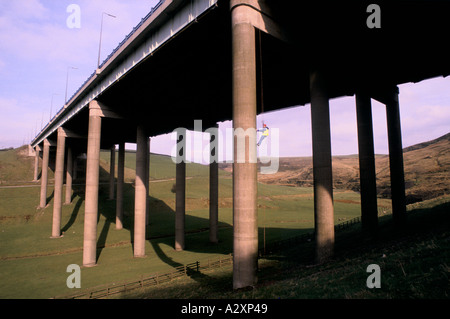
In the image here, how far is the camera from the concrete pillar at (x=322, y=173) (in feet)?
66.7

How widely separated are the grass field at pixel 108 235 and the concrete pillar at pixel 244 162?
1366 centimetres

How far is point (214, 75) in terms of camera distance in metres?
26.8

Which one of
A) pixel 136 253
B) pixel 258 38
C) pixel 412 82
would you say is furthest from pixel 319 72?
pixel 136 253

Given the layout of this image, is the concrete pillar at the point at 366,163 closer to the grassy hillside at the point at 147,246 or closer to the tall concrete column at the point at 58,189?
the grassy hillside at the point at 147,246

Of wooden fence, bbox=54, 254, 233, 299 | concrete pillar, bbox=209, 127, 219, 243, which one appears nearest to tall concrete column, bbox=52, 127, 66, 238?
concrete pillar, bbox=209, 127, 219, 243

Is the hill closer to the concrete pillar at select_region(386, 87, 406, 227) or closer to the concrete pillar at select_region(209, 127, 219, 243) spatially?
the concrete pillar at select_region(386, 87, 406, 227)

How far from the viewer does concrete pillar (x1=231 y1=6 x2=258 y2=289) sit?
46.6ft

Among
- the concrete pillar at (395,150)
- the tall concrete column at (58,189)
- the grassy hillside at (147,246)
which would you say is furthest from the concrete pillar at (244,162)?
the tall concrete column at (58,189)

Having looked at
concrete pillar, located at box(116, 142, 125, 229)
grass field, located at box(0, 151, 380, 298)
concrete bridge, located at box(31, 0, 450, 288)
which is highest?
concrete bridge, located at box(31, 0, 450, 288)

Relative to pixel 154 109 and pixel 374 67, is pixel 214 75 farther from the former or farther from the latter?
pixel 374 67

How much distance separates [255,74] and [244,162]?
5.95 meters

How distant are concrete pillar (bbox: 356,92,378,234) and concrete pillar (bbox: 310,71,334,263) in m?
10.0

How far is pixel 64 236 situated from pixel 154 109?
25665mm

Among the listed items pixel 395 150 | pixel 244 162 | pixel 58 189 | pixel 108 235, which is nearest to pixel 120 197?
pixel 108 235
